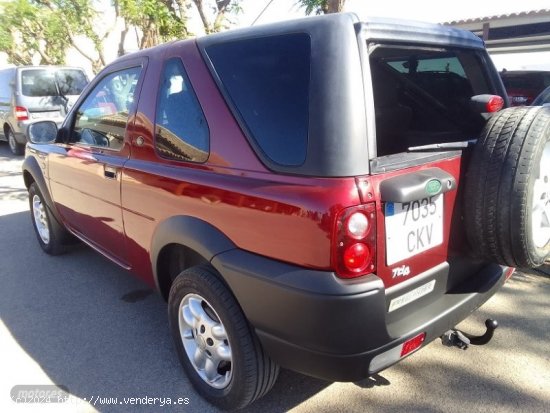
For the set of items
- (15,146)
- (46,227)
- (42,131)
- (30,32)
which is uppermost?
(30,32)

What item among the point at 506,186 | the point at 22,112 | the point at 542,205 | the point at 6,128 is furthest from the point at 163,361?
the point at 6,128

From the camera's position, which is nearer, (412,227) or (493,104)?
(412,227)

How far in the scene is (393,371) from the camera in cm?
255

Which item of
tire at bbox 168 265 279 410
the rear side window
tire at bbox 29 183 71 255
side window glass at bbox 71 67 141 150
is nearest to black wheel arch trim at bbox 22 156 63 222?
tire at bbox 29 183 71 255

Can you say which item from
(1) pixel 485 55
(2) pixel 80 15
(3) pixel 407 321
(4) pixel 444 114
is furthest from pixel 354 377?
(2) pixel 80 15

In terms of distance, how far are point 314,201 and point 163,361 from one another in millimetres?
1684

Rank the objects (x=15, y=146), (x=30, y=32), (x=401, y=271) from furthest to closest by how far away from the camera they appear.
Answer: (x=30, y=32) → (x=15, y=146) → (x=401, y=271)

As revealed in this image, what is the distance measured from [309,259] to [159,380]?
1432mm

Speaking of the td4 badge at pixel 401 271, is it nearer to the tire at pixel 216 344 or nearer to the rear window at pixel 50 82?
the tire at pixel 216 344

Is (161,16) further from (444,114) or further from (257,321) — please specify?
(257,321)

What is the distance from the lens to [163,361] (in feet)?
8.99

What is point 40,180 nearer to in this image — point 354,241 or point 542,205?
point 354,241

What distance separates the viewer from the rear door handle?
9.34 ft

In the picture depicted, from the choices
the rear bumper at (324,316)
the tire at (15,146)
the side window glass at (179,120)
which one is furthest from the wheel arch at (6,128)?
the rear bumper at (324,316)
